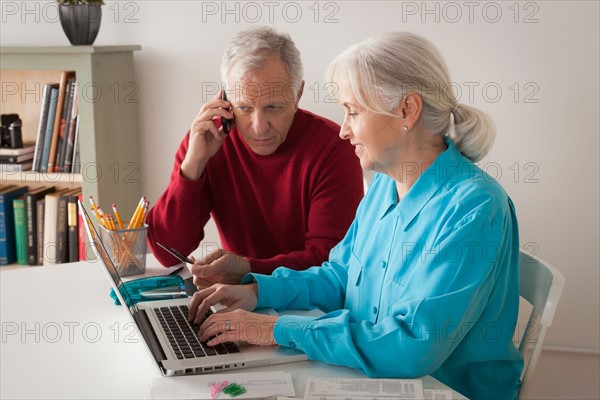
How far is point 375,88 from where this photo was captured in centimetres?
155

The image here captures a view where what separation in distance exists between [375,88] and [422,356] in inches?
21.1

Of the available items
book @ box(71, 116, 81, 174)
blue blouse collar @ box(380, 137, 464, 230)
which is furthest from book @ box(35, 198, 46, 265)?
blue blouse collar @ box(380, 137, 464, 230)

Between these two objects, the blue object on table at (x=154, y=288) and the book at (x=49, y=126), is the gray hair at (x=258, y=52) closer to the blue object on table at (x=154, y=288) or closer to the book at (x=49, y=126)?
the blue object on table at (x=154, y=288)

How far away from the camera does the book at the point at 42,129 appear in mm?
3078

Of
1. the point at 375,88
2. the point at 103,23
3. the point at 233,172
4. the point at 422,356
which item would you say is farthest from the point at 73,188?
the point at 422,356

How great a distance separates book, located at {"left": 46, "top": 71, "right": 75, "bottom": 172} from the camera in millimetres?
3039

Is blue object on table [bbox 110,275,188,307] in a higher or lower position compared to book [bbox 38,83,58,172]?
lower

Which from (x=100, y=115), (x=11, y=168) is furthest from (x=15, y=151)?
(x=100, y=115)

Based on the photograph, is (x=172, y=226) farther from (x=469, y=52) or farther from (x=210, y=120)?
(x=469, y=52)

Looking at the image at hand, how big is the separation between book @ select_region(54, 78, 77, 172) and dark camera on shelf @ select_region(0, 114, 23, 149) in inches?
7.8

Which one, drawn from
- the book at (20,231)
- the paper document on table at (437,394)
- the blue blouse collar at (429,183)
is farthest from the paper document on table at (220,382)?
the book at (20,231)

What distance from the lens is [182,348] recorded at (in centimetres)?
146

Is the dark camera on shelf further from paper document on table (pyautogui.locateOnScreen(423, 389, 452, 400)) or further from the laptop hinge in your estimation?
paper document on table (pyautogui.locateOnScreen(423, 389, 452, 400))

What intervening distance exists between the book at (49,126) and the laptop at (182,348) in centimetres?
156
